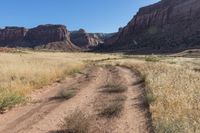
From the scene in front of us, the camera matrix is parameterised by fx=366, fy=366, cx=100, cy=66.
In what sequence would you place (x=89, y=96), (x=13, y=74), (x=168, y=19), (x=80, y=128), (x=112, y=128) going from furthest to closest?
(x=168, y=19) → (x=13, y=74) → (x=89, y=96) → (x=112, y=128) → (x=80, y=128)

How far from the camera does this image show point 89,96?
15227mm

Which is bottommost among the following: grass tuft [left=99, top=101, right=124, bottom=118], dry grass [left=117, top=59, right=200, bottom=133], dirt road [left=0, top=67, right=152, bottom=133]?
dirt road [left=0, top=67, right=152, bottom=133]

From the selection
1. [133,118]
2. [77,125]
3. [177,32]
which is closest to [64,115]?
[133,118]

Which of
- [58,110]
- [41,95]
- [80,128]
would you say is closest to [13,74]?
[41,95]

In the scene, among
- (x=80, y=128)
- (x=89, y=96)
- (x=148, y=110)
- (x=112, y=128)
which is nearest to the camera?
(x=80, y=128)

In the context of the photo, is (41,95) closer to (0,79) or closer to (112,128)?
(0,79)

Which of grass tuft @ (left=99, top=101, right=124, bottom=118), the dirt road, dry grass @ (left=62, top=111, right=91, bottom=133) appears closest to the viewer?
dry grass @ (left=62, top=111, right=91, bottom=133)

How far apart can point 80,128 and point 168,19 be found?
627 feet

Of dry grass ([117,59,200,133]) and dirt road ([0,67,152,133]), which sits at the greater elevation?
dry grass ([117,59,200,133])

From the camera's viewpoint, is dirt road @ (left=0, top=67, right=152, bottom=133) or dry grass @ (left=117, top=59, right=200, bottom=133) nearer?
dry grass @ (left=117, top=59, right=200, bottom=133)

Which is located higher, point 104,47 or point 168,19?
point 168,19

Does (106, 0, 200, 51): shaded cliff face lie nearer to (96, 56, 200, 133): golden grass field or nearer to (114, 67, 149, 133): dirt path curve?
(96, 56, 200, 133): golden grass field

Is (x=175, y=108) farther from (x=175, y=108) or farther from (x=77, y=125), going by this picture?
(x=77, y=125)

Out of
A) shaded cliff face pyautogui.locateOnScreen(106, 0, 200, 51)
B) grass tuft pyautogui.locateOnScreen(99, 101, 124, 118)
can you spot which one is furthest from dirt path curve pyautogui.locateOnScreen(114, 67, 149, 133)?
shaded cliff face pyautogui.locateOnScreen(106, 0, 200, 51)
